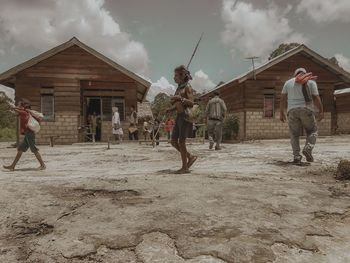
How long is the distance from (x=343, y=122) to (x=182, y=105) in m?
22.3

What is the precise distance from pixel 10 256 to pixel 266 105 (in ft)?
59.9

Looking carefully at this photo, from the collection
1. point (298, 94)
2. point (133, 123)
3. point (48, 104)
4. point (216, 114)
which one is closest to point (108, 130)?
point (133, 123)

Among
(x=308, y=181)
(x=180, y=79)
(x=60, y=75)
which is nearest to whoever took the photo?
(x=308, y=181)

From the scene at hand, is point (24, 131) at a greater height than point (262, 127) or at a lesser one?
lesser

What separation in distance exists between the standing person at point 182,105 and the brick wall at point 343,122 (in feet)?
71.6

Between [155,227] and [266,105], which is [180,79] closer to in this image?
[155,227]

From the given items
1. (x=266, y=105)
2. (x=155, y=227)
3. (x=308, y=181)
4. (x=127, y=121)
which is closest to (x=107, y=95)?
(x=127, y=121)

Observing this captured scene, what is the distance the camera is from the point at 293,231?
3.21 m

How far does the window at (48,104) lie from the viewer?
17.5m

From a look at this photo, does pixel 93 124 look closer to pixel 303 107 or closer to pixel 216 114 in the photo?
pixel 216 114

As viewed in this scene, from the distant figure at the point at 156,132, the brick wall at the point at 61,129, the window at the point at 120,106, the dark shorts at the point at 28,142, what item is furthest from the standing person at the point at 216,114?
the brick wall at the point at 61,129

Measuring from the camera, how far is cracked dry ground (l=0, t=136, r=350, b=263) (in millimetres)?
2891

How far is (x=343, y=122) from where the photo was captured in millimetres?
25188

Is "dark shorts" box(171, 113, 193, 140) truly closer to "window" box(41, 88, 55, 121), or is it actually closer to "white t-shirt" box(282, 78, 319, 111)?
"white t-shirt" box(282, 78, 319, 111)
